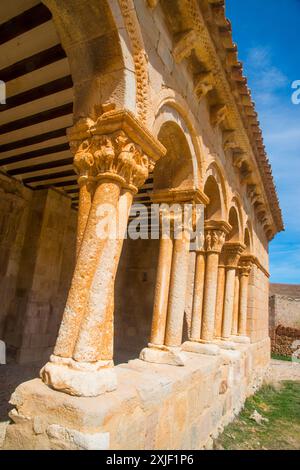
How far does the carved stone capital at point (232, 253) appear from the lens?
6.54m

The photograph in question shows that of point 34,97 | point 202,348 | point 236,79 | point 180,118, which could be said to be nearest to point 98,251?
point 180,118

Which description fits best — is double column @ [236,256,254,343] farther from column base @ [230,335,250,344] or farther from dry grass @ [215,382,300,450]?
dry grass @ [215,382,300,450]

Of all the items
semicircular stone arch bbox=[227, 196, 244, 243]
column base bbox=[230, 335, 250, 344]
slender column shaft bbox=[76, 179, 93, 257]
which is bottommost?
column base bbox=[230, 335, 250, 344]

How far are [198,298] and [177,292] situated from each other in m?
1.47

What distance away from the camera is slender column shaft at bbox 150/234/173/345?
12.6 ft

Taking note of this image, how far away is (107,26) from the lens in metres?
2.60

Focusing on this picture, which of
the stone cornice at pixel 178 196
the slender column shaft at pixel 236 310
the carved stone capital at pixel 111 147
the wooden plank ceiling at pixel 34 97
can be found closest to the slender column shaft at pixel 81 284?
the carved stone capital at pixel 111 147

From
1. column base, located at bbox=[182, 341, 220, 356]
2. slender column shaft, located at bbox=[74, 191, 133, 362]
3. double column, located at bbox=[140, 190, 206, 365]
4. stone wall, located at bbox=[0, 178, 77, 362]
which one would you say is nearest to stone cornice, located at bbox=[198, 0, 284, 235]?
double column, located at bbox=[140, 190, 206, 365]

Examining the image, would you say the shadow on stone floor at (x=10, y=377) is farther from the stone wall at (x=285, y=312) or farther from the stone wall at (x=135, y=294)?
the stone wall at (x=285, y=312)

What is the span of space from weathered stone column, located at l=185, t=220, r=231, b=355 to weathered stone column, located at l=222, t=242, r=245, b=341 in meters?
1.13

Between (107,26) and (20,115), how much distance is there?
2.59 m

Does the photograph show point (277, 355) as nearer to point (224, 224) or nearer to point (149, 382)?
point (224, 224)

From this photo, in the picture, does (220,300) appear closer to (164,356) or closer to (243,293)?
(243,293)
